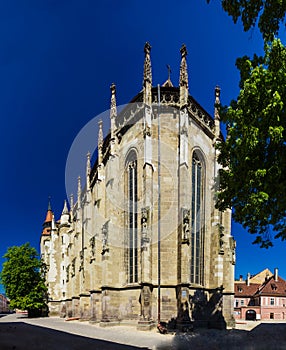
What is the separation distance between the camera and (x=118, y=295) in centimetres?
2138

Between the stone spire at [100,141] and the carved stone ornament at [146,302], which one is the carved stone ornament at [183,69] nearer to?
the stone spire at [100,141]

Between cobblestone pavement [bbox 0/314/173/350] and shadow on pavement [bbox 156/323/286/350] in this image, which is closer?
shadow on pavement [bbox 156/323/286/350]

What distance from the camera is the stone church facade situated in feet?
63.1

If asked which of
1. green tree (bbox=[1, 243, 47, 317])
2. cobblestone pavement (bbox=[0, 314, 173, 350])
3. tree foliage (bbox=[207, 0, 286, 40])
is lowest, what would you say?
green tree (bbox=[1, 243, 47, 317])

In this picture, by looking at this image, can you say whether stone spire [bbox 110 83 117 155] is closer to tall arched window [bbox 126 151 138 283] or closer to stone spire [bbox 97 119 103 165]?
tall arched window [bbox 126 151 138 283]

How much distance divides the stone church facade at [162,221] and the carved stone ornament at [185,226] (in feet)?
0.20

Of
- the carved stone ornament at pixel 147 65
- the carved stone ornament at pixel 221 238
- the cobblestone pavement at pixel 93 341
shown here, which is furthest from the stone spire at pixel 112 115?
the cobblestone pavement at pixel 93 341

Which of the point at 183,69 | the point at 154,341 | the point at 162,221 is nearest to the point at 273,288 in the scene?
the point at 162,221

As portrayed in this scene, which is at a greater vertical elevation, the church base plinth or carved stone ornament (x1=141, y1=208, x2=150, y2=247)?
carved stone ornament (x1=141, y1=208, x2=150, y2=247)

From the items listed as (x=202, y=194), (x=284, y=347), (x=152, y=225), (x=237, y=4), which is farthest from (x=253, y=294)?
(x=237, y=4)

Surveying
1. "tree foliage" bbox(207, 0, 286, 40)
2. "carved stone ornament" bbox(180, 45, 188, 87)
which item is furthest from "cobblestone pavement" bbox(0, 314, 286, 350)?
"carved stone ornament" bbox(180, 45, 188, 87)

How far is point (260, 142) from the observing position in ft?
32.6

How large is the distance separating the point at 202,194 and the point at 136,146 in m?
6.03

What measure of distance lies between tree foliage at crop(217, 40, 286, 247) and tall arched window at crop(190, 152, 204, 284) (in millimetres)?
10677
